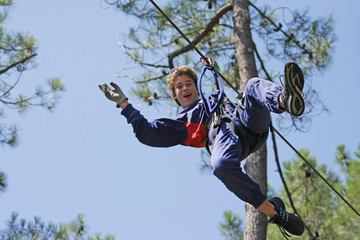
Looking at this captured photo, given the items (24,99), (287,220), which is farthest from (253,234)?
(24,99)

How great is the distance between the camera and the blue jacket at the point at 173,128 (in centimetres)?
311

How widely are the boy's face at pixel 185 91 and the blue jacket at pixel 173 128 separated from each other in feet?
0.35

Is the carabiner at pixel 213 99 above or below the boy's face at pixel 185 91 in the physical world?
below

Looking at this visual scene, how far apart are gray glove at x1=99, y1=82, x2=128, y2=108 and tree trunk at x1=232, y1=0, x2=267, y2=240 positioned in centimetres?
170

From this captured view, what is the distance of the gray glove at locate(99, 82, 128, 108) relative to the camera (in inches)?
121

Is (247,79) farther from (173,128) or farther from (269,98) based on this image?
(269,98)

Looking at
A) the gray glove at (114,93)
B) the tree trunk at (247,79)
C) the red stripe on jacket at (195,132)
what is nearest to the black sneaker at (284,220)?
the red stripe on jacket at (195,132)

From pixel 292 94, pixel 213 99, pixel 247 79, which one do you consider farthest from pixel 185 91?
pixel 247 79

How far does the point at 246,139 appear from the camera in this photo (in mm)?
3117

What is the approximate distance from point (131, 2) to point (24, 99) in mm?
1717

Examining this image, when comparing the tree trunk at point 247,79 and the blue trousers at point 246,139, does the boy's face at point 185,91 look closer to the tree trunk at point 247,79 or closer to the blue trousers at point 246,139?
the blue trousers at point 246,139

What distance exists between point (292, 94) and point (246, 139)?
0.55 m

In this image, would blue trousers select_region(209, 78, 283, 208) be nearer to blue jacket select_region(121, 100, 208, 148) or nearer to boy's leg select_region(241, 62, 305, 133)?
boy's leg select_region(241, 62, 305, 133)

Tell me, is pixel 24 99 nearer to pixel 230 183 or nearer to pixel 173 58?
pixel 173 58
